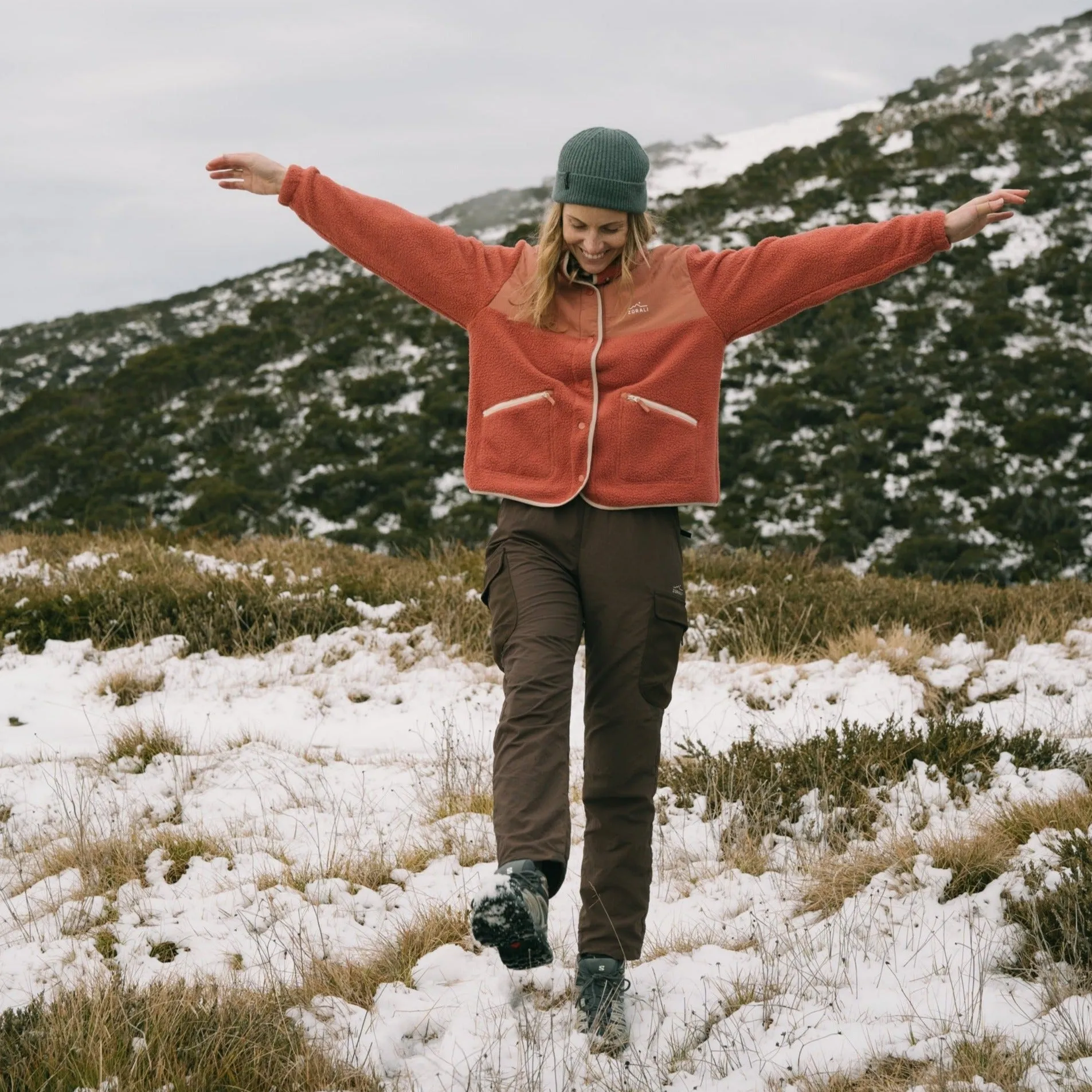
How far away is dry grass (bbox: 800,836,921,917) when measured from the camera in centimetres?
327

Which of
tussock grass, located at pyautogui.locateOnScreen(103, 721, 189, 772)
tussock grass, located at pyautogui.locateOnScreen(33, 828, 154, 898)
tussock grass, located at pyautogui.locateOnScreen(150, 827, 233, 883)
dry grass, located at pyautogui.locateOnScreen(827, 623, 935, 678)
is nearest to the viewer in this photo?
tussock grass, located at pyautogui.locateOnScreen(33, 828, 154, 898)

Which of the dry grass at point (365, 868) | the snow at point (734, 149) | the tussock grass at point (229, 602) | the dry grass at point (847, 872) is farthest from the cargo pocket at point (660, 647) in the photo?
the snow at point (734, 149)

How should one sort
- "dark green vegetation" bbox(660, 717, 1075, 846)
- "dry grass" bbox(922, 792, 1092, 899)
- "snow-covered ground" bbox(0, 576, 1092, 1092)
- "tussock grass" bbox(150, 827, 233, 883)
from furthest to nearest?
"dark green vegetation" bbox(660, 717, 1075, 846), "tussock grass" bbox(150, 827, 233, 883), "dry grass" bbox(922, 792, 1092, 899), "snow-covered ground" bbox(0, 576, 1092, 1092)

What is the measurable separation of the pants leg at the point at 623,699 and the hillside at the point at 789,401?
9155 mm

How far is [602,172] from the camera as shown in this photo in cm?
278

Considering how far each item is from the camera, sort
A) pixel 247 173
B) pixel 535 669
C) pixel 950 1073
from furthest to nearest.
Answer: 1. pixel 247 173
2. pixel 535 669
3. pixel 950 1073

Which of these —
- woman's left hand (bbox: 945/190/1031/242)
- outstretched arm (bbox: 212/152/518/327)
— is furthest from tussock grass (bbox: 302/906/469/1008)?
woman's left hand (bbox: 945/190/1031/242)

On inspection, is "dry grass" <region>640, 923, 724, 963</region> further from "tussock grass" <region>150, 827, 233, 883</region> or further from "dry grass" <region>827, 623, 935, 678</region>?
"dry grass" <region>827, 623, 935, 678</region>

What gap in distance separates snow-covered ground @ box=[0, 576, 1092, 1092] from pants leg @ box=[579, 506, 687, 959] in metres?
0.30

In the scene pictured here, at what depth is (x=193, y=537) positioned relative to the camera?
895 centimetres

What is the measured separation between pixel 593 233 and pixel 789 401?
52.4 feet

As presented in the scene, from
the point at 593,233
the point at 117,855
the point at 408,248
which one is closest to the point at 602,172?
A: the point at 593,233

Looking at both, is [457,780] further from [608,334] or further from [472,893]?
[608,334]

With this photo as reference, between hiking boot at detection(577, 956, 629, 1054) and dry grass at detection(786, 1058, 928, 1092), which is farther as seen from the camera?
hiking boot at detection(577, 956, 629, 1054)
